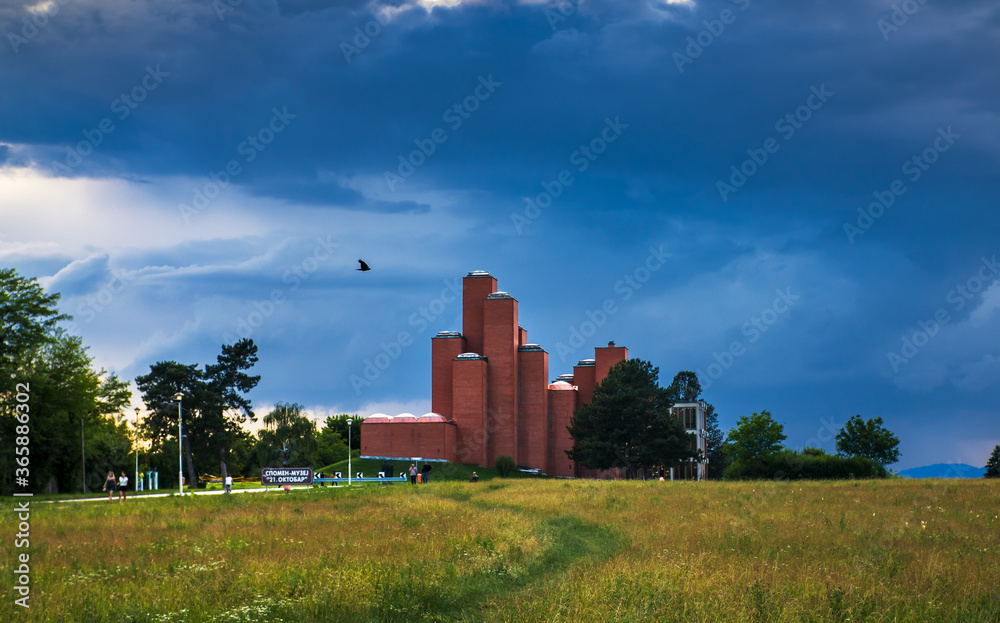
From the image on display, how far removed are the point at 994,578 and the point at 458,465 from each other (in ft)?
216

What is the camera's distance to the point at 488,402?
8069 centimetres

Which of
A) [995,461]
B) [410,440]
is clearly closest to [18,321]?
[410,440]

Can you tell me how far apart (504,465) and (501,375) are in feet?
31.6

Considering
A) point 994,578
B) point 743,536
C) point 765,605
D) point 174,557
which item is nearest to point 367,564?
point 174,557

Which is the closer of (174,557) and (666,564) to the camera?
(666,564)

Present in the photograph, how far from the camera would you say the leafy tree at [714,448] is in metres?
104

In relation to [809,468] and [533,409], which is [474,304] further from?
[809,468]

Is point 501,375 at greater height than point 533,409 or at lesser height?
greater

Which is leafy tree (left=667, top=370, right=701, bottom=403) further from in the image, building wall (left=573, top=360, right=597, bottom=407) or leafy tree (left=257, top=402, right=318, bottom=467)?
leafy tree (left=257, top=402, right=318, bottom=467)

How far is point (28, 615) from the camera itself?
1085 cm

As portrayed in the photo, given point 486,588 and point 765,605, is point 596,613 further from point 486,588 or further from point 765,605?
point 486,588

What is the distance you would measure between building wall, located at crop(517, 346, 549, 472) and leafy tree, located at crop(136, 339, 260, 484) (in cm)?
2693

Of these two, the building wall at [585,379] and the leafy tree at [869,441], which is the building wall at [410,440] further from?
the leafy tree at [869,441]

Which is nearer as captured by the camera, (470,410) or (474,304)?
(470,410)
